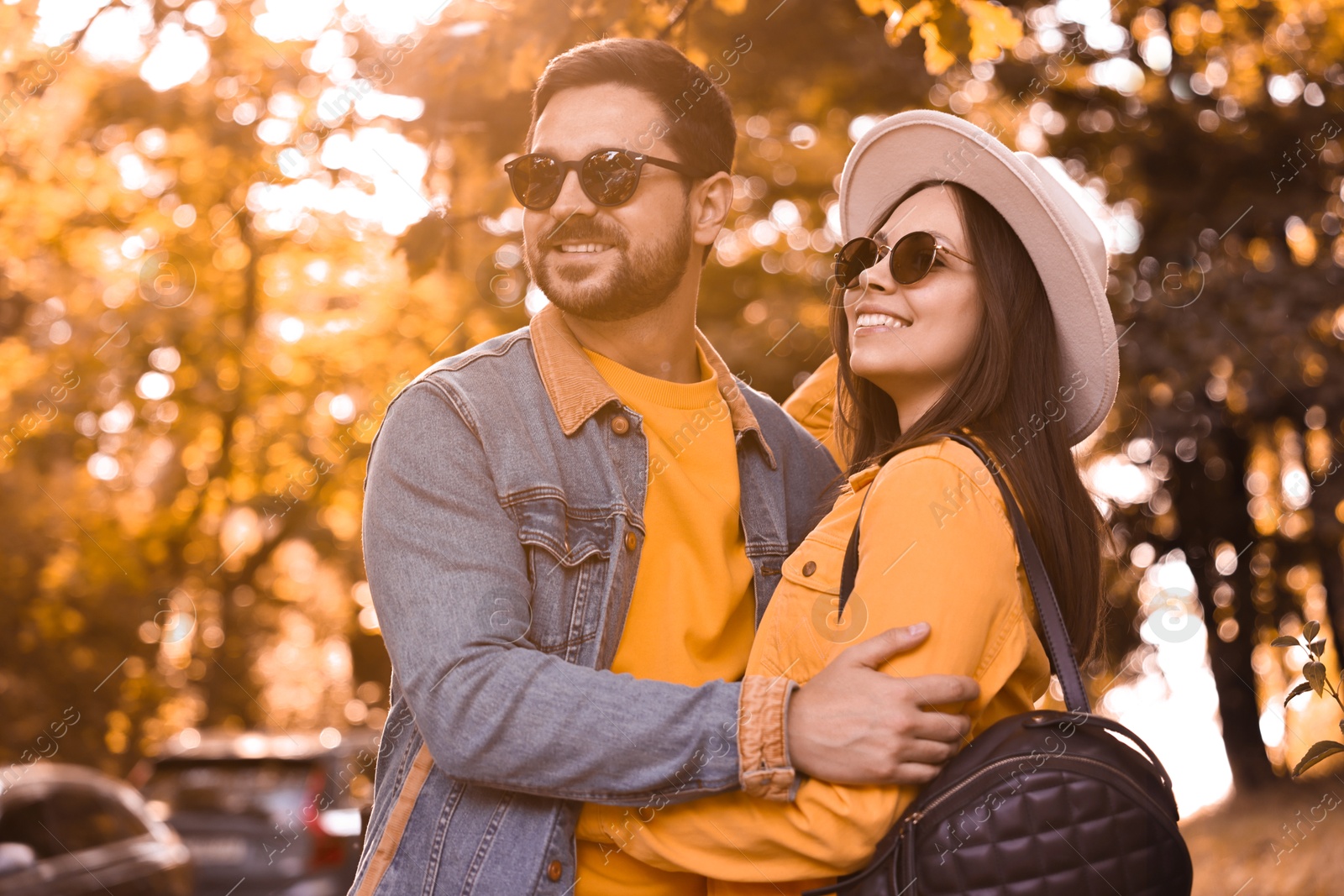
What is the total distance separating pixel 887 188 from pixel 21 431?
1287 centimetres

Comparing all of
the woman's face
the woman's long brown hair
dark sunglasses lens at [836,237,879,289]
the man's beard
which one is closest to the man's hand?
the woman's long brown hair

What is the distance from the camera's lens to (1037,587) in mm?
2090

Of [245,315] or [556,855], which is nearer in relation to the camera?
[556,855]

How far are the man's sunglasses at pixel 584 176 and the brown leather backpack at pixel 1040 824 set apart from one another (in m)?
1.47

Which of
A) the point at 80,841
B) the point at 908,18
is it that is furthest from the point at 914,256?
the point at 80,841

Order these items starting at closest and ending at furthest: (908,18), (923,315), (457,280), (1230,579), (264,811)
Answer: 1. (923,315)
2. (908,18)
3. (457,280)
4. (264,811)
5. (1230,579)

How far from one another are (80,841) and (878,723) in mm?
6763

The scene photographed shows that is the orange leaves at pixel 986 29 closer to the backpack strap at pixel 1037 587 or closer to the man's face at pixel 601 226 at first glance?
the man's face at pixel 601 226

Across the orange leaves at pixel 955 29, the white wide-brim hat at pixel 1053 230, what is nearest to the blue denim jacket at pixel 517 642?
the white wide-brim hat at pixel 1053 230

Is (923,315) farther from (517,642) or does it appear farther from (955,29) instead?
(955,29)

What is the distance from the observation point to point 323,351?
15750 mm

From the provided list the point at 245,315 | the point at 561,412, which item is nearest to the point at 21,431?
the point at 245,315

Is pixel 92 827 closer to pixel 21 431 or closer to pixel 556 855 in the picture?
pixel 556 855

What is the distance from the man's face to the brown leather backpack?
4.38ft
